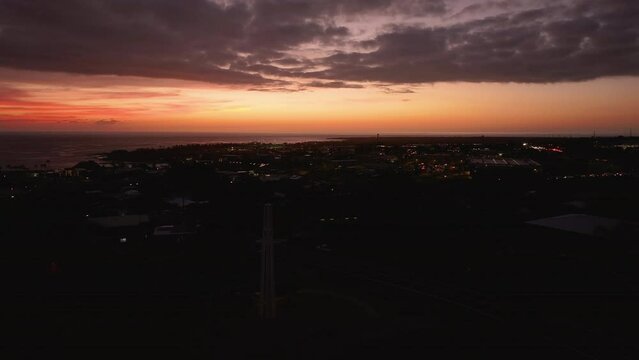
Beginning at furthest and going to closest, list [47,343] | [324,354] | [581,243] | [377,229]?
[377,229] → [581,243] → [47,343] → [324,354]

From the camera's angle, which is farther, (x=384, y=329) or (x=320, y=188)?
(x=320, y=188)

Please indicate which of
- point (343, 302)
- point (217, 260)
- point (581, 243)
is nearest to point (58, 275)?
point (217, 260)

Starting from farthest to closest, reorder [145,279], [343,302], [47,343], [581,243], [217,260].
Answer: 1. [581,243]
2. [217,260]
3. [145,279]
4. [343,302]
5. [47,343]

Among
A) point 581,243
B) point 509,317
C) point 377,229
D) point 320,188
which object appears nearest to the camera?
point 509,317

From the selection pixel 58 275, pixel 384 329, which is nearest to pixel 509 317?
pixel 384 329

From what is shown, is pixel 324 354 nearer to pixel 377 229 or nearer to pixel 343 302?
pixel 343 302

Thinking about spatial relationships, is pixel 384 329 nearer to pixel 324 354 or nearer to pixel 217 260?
pixel 324 354
